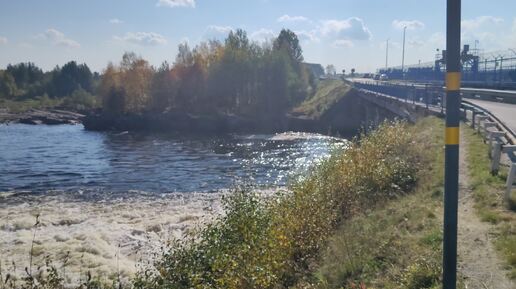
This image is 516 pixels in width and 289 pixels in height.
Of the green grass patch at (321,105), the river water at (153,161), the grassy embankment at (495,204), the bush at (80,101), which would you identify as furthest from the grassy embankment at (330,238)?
the bush at (80,101)

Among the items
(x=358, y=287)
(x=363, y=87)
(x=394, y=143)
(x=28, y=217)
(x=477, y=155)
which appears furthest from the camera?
(x=363, y=87)

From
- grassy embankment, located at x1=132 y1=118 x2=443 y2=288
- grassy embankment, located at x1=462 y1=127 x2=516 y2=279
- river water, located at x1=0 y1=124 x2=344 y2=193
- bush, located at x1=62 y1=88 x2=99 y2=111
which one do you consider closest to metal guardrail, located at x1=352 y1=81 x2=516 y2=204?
grassy embankment, located at x1=462 y1=127 x2=516 y2=279

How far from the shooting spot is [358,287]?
7414 mm

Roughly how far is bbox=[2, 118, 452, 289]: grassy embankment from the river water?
6.85 m

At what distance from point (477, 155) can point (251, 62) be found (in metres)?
71.2

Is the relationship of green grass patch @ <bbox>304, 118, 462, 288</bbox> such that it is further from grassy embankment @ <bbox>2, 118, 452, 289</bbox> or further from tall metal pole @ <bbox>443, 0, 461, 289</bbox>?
tall metal pole @ <bbox>443, 0, 461, 289</bbox>

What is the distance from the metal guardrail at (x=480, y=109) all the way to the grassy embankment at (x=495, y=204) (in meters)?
0.29

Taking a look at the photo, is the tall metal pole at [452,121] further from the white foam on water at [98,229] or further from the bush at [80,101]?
the bush at [80,101]

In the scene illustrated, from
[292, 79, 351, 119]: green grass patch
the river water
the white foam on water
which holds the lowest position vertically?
the river water

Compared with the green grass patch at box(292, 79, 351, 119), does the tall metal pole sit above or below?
above

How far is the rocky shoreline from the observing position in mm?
94438

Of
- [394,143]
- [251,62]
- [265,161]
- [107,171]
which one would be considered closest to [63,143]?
[107,171]

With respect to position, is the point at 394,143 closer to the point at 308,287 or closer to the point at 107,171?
the point at 308,287

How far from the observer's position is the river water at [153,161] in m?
31.0
